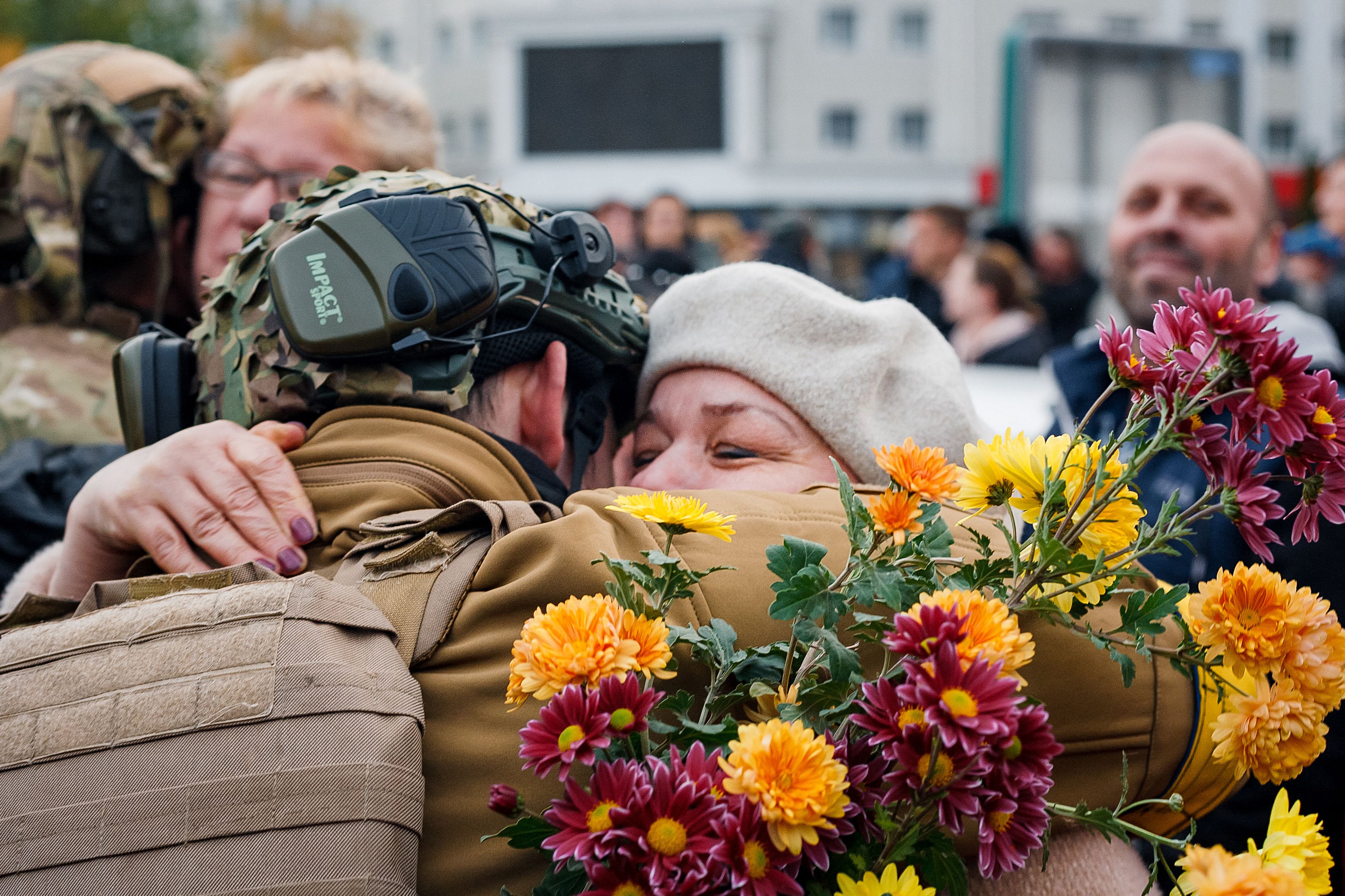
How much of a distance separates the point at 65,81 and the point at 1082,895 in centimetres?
326

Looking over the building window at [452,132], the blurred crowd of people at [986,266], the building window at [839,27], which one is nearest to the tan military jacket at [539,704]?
the blurred crowd of people at [986,266]

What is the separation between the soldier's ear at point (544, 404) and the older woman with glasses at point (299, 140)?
1619mm

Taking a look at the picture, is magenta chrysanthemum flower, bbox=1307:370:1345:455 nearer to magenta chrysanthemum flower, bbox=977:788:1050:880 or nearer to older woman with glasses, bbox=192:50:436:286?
magenta chrysanthemum flower, bbox=977:788:1050:880

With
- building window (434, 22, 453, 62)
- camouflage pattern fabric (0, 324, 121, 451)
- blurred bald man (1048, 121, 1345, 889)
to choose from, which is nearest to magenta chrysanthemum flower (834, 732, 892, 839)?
camouflage pattern fabric (0, 324, 121, 451)

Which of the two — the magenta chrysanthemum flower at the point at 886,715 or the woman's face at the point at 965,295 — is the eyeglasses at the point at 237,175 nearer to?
the magenta chrysanthemum flower at the point at 886,715

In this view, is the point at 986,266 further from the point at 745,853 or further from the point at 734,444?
the point at 745,853

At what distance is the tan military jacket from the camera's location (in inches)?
53.1

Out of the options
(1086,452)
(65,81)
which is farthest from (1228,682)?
(65,81)

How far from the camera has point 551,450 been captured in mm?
1909

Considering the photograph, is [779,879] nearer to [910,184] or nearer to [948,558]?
[948,558]

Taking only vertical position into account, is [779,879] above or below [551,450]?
below

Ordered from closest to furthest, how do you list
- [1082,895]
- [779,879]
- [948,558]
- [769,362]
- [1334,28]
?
[779,879]
[948,558]
[1082,895]
[769,362]
[1334,28]

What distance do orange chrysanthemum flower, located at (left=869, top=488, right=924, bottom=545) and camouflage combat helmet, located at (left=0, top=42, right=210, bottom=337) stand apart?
9.11 ft

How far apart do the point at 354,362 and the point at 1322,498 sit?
1.15m
